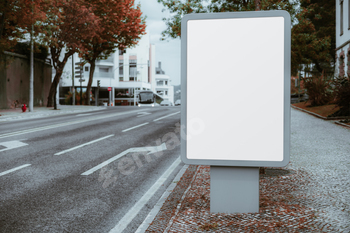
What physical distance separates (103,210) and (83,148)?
17.1 feet

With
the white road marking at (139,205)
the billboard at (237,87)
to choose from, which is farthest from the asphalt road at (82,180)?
the billboard at (237,87)

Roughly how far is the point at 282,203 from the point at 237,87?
5.33 feet

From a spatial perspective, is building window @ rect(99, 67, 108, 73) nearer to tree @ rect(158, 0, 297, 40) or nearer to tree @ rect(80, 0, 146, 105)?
tree @ rect(80, 0, 146, 105)

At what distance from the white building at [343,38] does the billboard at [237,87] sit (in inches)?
960

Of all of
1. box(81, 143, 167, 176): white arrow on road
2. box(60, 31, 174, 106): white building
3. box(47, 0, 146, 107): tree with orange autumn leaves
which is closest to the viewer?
box(81, 143, 167, 176): white arrow on road

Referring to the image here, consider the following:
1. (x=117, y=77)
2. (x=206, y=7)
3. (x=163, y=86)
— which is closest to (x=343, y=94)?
(x=206, y=7)

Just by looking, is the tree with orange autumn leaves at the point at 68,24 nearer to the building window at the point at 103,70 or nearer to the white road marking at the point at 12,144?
the white road marking at the point at 12,144

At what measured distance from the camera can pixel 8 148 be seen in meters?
9.65

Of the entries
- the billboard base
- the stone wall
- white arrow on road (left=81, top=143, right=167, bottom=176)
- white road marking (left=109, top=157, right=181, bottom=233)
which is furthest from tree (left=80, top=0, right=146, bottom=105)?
the billboard base

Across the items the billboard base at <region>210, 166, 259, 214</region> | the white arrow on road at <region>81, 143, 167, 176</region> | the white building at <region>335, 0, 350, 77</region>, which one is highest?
the white building at <region>335, 0, 350, 77</region>

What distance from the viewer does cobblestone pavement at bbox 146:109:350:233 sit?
3697 millimetres

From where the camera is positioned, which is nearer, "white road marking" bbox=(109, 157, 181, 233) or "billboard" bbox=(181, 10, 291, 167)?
"billboard" bbox=(181, 10, 291, 167)

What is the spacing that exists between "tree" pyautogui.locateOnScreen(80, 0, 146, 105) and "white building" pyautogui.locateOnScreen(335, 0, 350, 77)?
19528 mm

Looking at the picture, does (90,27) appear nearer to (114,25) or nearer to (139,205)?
(114,25)
